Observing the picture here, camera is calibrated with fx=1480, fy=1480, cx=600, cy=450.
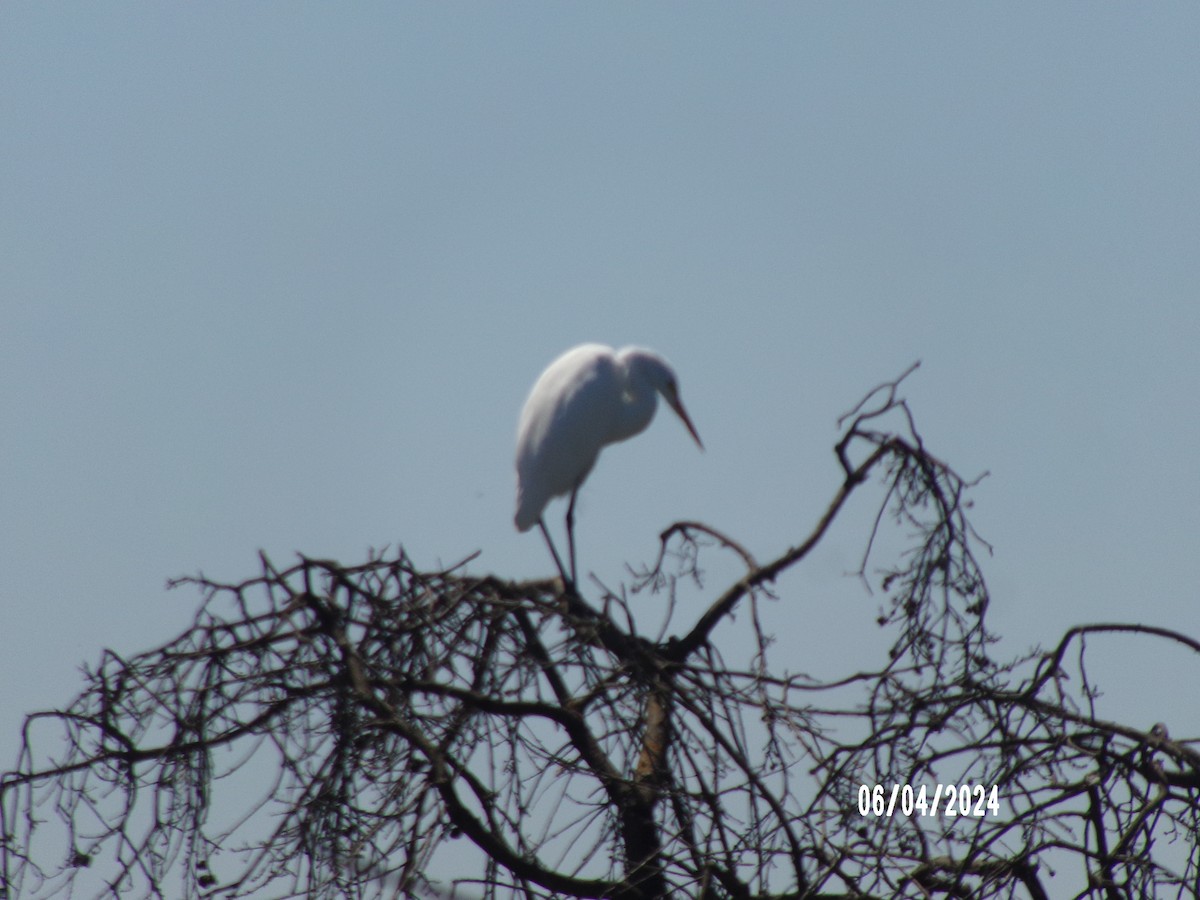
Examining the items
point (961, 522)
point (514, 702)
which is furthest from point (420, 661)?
point (961, 522)

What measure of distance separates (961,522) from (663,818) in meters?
1.33

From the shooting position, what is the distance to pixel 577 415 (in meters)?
7.93

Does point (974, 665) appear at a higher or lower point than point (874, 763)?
higher

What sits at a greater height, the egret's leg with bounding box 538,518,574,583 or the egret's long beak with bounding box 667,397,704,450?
the egret's long beak with bounding box 667,397,704,450

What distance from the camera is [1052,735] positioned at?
364 cm

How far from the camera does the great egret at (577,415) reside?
310 inches

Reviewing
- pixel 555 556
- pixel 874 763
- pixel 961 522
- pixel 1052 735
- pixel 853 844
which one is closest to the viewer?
pixel 853 844

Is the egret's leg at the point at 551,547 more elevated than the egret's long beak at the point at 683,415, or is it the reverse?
the egret's long beak at the point at 683,415

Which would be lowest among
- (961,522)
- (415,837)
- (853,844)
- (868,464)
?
(853,844)

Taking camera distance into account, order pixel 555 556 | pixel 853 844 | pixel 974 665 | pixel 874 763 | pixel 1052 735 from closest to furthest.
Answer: pixel 853 844
pixel 1052 735
pixel 874 763
pixel 974 665
pixel 555 556

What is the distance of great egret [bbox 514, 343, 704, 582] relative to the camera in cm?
787

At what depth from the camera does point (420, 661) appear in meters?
4.39

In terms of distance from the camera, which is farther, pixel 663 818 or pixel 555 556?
pixel 555 556

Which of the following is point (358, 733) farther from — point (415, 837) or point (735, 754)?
point (735, 754)
